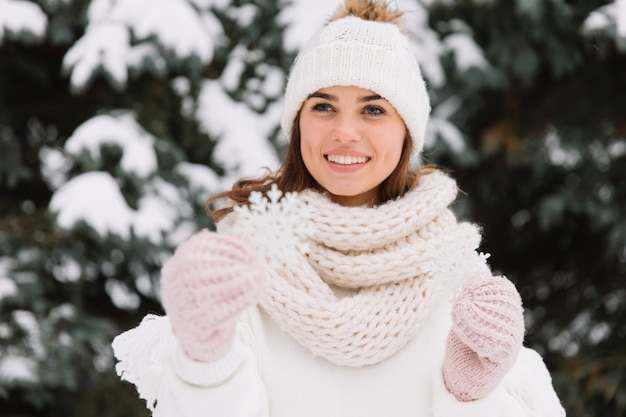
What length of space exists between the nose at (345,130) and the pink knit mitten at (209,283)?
0.46 metres

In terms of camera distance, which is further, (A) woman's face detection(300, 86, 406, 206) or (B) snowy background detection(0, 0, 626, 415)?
(B) snowy background detection(0, 0, 626, 415)

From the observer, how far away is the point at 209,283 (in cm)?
117

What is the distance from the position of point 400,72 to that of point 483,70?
1.75 meters

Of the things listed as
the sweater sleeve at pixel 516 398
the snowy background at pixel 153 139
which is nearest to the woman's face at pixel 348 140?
the sweater sleeve at pixel 516 398

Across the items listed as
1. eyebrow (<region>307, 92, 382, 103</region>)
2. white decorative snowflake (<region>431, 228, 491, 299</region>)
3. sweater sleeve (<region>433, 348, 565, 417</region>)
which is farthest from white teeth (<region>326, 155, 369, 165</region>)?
sweater sleeve (<region>433, 348, 565, 417</region>)

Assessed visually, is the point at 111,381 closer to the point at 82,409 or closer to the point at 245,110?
the point at 82,409

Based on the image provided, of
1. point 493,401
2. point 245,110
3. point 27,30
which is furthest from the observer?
point 245,110

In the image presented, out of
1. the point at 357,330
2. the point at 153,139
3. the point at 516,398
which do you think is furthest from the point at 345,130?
the point at 153,139

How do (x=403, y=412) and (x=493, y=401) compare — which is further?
(x=403, y=412)

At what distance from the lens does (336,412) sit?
1.56 metres

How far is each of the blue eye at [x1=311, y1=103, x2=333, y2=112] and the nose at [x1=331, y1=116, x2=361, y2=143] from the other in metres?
0.04

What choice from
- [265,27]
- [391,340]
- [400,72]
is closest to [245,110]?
[265,27]

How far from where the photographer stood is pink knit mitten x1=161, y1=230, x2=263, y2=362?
1.16 meters

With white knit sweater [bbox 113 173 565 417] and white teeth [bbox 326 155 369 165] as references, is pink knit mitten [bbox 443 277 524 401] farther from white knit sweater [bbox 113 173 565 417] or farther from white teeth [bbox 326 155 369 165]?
white teeth [bbox 326 155 369 165]
